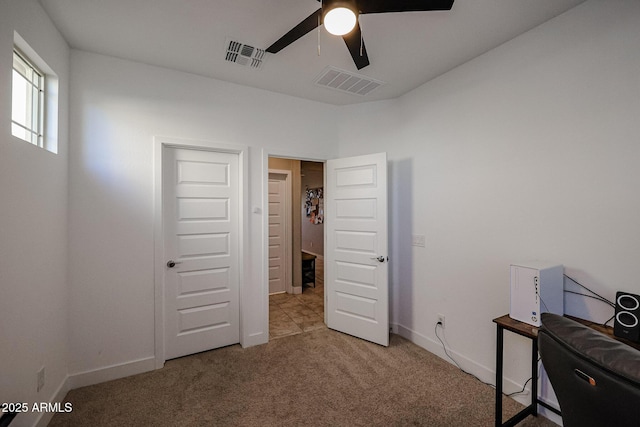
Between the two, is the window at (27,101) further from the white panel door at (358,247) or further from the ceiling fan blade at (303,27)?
the white panel door at (358,247)

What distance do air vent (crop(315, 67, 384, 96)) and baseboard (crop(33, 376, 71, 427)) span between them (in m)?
3.40

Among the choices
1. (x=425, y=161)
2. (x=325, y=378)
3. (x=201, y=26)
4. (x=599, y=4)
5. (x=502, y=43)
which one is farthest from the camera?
(x=425, y=161)

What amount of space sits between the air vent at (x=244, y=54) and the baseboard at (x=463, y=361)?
3209mm

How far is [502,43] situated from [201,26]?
7.77 ft

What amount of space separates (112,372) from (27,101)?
87.4 inches

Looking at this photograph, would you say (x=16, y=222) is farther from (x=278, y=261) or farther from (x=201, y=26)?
(x=278, y=261)

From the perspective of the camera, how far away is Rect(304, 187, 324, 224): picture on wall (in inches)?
292

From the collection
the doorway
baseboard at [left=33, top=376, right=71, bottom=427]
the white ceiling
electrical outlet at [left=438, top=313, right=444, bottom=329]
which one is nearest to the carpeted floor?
baseboard at [left=33, top=376, right=71, bottom=427]

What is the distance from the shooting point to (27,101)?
1827 millimetres

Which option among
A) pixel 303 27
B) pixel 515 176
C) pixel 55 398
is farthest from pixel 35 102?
pixel 515 176

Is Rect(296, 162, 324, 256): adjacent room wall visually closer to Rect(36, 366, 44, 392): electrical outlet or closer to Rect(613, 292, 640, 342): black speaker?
Rect(36, 366, 44, 392): electrical outlet

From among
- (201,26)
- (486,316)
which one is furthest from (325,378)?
(201,26)

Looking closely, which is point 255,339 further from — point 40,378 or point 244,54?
point 244,54

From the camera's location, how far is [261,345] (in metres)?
2.90
